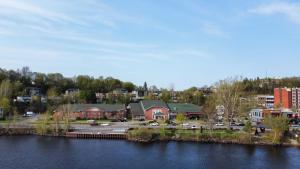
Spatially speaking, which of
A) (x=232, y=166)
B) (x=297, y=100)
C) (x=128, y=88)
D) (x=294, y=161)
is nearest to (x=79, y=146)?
(x=232, y=166)

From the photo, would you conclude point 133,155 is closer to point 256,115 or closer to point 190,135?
point 190,135

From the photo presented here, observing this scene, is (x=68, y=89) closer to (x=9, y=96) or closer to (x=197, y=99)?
(x=9, y=96)

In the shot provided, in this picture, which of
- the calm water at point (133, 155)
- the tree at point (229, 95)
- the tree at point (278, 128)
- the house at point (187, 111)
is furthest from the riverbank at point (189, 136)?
the house at point (187, 111)

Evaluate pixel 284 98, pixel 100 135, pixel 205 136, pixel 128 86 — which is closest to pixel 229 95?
pixel 205 136

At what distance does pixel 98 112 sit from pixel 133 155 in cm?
2610

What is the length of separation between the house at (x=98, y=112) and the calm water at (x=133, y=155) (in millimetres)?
17083

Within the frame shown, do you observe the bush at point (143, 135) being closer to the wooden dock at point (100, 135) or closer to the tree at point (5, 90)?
the wooden dock at point (100, 135)

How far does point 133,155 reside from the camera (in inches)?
1089

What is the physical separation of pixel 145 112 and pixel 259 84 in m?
51.6

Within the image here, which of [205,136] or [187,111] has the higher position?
[187,111]

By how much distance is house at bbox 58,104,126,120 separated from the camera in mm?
52094

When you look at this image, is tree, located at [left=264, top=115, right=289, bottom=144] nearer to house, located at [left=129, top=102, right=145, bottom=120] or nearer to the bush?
the bush

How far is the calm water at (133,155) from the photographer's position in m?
24.3

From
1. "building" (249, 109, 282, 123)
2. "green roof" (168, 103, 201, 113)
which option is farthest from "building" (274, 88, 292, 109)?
Answer: "green roof" (168, 103, 201, 113)
